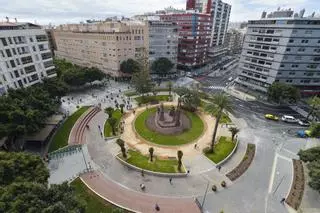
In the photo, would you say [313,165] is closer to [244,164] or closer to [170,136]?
[244,164]

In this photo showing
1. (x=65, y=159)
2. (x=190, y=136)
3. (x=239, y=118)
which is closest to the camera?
(x=65, y=159)

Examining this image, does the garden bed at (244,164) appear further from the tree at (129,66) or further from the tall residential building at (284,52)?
the tree at (129,66)

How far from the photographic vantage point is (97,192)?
3212 cm

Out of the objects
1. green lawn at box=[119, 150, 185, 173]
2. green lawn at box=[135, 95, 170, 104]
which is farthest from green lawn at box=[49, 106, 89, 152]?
green lawn at box=[135, 95, 170, 104]

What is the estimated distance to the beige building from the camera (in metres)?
85.1

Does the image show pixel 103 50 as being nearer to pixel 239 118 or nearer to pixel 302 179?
pixel 239 118

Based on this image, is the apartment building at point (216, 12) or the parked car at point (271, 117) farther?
the apartment building at point (216, 12)

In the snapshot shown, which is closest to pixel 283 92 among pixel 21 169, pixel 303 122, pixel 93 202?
pixel 303 122

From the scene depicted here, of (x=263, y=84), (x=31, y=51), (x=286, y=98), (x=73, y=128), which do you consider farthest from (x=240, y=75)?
(x=31, y=51)

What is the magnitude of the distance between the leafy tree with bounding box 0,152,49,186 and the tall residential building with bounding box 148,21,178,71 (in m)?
81.0

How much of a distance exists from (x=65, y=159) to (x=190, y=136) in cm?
3087

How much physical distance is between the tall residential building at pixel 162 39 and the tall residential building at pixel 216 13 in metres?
40.9

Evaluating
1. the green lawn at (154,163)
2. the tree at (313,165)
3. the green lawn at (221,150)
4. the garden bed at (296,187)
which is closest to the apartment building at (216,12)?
the green lawn at (221,150)

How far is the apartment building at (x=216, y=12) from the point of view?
403 ft
